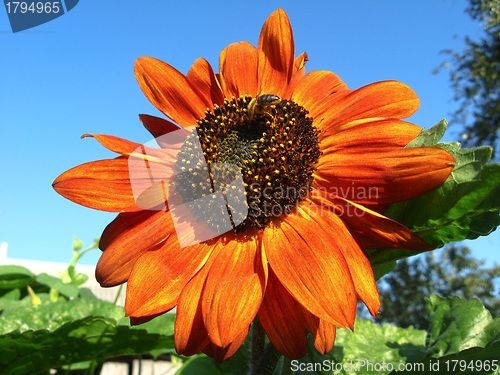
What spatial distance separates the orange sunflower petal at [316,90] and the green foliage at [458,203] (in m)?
0.29

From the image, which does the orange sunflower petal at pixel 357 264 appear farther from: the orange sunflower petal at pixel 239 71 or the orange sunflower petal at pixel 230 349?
the orange sunflower petal at pixel 239 71

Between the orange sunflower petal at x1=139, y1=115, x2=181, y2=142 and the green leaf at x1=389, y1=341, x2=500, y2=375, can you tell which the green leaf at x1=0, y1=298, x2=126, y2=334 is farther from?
the green leaf at x1=389, y1=341, x2=500, y2=375

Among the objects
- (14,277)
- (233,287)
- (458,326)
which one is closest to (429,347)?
(458,326)

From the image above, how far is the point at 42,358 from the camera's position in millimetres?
1294

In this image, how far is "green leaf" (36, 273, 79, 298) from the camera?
2045mm

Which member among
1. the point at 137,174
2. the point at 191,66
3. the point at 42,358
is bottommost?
the point at 42,358

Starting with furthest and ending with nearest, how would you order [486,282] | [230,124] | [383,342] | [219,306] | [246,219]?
[486,282] → [383,342] → [230,124] → [246,219] → [219,306]

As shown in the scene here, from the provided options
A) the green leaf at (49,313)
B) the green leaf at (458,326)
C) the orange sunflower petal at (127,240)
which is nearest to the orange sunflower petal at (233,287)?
the orange sunflower petal at (127,240)

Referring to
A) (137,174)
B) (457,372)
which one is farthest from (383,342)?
(137,174)

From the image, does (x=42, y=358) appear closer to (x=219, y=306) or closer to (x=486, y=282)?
(x=219, y=306)

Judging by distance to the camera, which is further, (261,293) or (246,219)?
(246,219)

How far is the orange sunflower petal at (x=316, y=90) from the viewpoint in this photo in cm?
109

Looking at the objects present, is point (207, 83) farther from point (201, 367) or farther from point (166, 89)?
point (201, 367)

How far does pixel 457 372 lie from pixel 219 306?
1.62 ft
